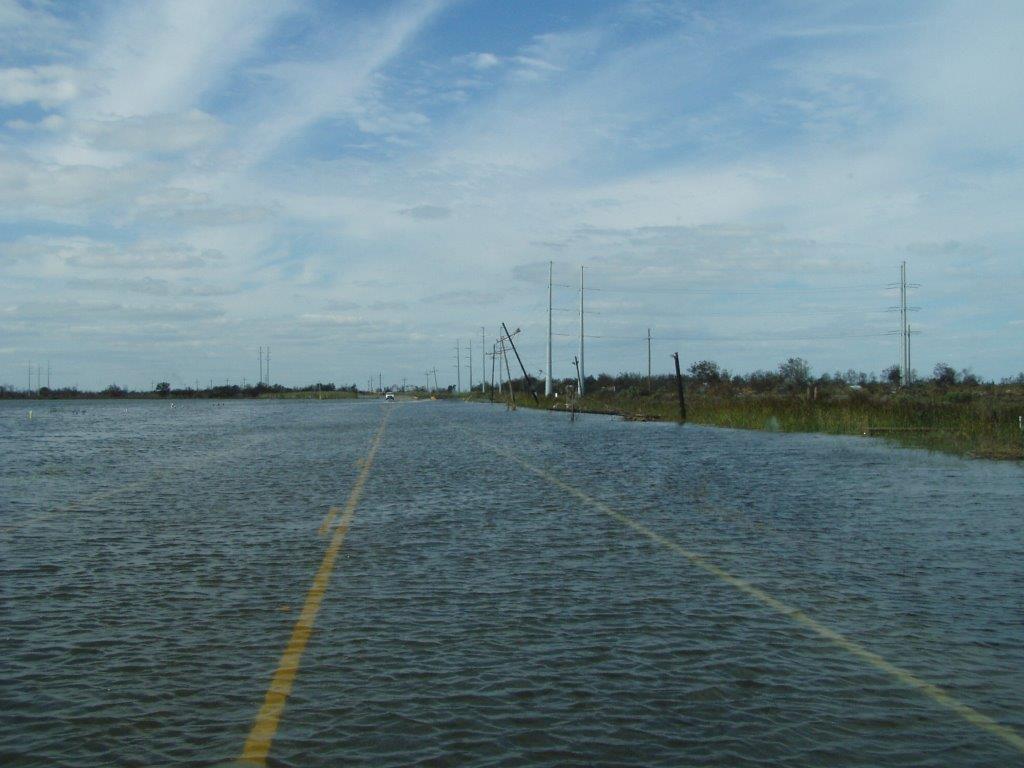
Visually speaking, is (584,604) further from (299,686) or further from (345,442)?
(345,442)

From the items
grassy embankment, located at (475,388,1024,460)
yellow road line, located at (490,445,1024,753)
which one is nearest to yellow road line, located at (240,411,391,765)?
yellow road line, located at (490,445,1024,753)

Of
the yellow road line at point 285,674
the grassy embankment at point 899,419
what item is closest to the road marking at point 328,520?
the yellow road line at point 285,674

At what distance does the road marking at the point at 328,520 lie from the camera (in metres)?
13.8

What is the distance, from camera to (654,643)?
306 inches

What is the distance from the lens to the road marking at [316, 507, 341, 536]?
45.1 feet

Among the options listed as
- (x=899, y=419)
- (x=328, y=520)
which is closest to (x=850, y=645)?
(x=328, y=520)

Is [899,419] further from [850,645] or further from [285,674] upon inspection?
[285,674]

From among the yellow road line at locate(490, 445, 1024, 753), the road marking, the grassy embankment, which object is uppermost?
the grassy embankment

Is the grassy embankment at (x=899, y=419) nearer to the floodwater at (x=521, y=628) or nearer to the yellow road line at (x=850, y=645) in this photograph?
the floodwater at (x=521, y=628)

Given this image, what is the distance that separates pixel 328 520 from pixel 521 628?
726cm

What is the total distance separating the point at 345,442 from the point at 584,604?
28331 mm

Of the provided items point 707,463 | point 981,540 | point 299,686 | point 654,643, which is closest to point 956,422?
point 707,463

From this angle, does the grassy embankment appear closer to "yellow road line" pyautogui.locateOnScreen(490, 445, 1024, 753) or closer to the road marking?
"yellow road line" pyautogui.locateOnScreen(490, 445, 1024, 753)

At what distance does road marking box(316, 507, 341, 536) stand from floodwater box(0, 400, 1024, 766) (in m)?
0.14
